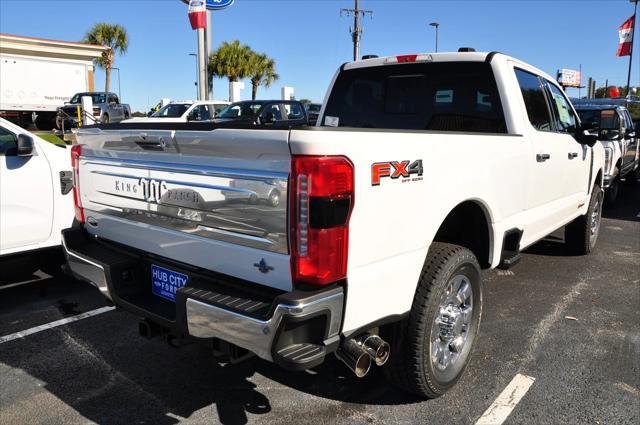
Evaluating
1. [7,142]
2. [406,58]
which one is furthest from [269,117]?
[406,58]

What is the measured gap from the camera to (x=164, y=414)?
118 inches

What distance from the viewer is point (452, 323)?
10.3 ft

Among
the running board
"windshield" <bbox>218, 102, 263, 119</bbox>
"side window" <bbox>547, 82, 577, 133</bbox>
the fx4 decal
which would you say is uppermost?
"windshield" <bbox>218, 102, 263, 119</bbox>

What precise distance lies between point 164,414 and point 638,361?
10.4 ft

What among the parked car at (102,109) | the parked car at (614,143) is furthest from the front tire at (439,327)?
the parked car at (102,109)

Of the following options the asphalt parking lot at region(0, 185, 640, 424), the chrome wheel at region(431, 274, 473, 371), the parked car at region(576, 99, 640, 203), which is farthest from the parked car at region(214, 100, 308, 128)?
the chrome wheel at region(431, 274, 473, 371)

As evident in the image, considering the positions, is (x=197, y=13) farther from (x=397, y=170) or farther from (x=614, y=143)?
(x=397, y=170)

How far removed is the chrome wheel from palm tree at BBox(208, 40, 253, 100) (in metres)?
39.6

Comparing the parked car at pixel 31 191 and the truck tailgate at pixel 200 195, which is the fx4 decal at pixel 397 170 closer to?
the truck tailgate at pixel 200 195

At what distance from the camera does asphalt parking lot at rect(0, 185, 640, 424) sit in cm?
301

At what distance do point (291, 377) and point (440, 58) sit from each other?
9.02 feet

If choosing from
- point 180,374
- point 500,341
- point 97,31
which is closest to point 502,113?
point 500,341

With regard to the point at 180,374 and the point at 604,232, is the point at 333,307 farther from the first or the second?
the point at 604,232

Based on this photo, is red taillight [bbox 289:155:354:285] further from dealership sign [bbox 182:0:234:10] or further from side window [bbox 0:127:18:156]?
dealership sign [bbox 182:0:234:10]
